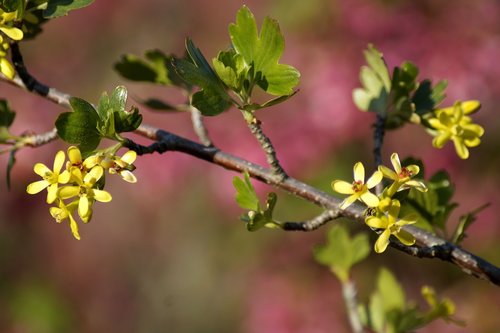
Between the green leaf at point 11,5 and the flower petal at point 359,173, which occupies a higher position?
the green leaf at point 11,5

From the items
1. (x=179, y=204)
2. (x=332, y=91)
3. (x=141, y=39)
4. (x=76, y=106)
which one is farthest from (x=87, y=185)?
(x=141, y=39)

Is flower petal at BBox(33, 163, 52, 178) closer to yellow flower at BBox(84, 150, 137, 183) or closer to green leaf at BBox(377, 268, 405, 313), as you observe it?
yellow flower at BBox(84, 150, 137, 183)

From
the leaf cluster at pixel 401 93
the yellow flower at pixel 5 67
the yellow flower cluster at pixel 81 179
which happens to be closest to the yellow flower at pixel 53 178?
the yellow flower cluster at pixel 81 179

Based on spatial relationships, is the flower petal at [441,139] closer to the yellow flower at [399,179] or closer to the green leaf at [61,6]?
the yellow flower at [399,179]

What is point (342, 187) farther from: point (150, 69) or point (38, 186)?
point (150, 69)

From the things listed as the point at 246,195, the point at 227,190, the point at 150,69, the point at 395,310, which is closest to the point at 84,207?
the point at 246,195

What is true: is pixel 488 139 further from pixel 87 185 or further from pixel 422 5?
pixel 87 185

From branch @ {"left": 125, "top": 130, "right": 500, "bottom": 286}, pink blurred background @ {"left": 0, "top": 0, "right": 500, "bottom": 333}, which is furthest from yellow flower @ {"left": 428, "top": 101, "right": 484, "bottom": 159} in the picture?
pink blurred background @ {"left": 0, "top": 0, "right": 500, "bottom": 333}
